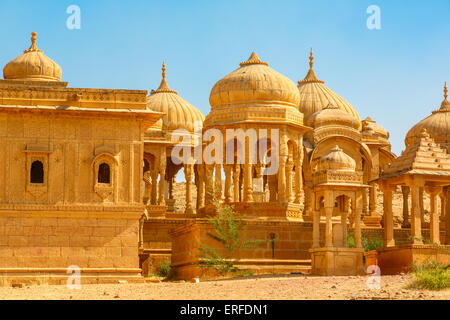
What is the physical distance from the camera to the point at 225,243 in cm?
3042

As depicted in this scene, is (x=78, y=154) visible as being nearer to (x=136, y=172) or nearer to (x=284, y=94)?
(x=136, y=172)

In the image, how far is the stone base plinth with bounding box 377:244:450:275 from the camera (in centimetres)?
2657

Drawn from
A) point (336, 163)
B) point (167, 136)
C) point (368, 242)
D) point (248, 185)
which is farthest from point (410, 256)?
point (167, 136)

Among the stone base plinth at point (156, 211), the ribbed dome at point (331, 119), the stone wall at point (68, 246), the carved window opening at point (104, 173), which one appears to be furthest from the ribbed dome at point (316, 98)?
the stone wall at point (68, 246)

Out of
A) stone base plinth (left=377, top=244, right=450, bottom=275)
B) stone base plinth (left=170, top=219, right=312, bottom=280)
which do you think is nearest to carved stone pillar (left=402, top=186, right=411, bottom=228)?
stone base plinth (left=170, top=219, right=312, bottom=280)

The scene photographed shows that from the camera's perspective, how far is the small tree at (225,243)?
29656 millimetres

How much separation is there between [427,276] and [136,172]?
36.2ft

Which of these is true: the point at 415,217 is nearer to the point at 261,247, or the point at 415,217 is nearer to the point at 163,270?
the point at 261,247

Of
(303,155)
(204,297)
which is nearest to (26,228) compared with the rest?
(204,297)

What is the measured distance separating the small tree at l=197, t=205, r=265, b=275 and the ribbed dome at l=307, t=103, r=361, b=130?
9.66m

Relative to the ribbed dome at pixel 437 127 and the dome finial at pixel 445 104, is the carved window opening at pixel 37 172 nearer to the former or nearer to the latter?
the ribbed dome at pixel 437 127

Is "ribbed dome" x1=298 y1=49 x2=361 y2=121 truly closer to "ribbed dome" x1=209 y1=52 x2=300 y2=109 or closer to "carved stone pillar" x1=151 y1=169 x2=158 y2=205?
"ribbed dome" x1=209 y1=52 x2=300 y2=109

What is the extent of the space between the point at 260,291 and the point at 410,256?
674cm

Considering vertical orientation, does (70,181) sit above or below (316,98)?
below
